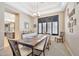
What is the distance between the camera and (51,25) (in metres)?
4.07

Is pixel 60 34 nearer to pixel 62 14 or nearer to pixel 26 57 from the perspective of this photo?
pixel 62 14

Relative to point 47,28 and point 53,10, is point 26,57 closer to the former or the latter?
point 47,28

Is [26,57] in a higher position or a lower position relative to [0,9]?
lower

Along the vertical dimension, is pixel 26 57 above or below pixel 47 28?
below

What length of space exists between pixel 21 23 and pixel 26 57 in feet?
11.1

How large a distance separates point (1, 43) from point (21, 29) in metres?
1.84

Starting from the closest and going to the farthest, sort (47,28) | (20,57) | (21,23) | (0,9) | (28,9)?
(20,57)
(0,9)
(47,28)
(28,9)
(21,23)

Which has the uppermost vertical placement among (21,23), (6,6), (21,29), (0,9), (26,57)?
(6,6)

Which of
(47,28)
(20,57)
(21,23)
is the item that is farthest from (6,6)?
(20,57)

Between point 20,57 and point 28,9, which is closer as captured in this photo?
point 20,57

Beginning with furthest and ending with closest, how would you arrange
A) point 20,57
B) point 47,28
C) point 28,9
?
point 28,9, point 47,28, point 20,57

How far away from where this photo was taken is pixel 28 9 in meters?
4.33

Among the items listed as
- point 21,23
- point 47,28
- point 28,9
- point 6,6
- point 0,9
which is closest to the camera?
point 0,9

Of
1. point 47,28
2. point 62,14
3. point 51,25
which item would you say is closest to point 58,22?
point 62,14
